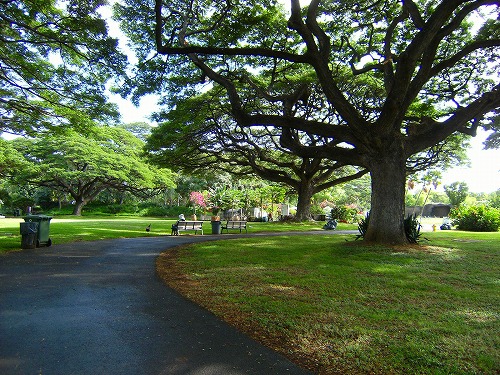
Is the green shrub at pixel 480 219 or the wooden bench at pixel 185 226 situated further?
the green shrub at pixel 480 219

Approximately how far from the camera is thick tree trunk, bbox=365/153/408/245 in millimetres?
11578

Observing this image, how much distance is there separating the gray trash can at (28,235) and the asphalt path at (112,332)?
14.3 feet

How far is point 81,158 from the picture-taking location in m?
39.2

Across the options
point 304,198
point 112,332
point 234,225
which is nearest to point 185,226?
point 234,225

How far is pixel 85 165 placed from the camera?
42344mm

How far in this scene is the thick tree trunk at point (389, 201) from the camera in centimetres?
1158

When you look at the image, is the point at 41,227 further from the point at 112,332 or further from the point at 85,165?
the point at 85,165

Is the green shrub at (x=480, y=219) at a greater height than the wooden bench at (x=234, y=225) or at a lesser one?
greater

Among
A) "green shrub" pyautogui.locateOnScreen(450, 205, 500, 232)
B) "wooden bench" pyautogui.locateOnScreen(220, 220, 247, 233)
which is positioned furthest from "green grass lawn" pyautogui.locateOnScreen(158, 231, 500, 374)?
"green shrub" pyautogui.locateOnScreen(450, 205, 500, 232)

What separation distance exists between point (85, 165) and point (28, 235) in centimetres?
3387

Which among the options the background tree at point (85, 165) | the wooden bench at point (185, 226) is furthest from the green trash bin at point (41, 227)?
the background tree at point (85, 165)

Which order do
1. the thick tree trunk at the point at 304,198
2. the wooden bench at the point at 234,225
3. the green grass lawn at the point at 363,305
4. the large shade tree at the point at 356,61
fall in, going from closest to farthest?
the green grass lawn at the point at 363,305 < the large shade tree at the point at 356,61 < the wooden bench at the point at 234,225 < the thick tree trunk at the point at 304,198

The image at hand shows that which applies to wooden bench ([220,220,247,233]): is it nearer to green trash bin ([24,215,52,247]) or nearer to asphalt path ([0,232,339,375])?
green trash bin ([24,215,52,247])

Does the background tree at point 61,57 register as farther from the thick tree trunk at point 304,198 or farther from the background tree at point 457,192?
the background tree at point 457,192
